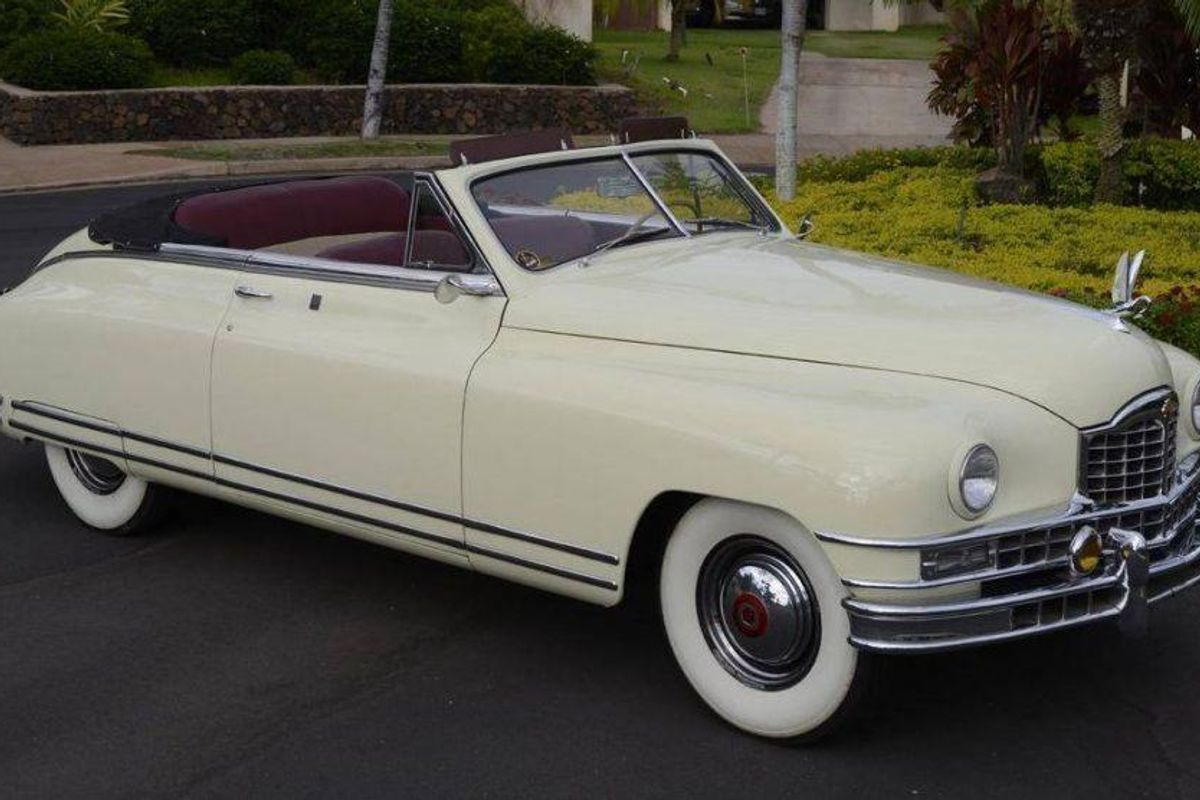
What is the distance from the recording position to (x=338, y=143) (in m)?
22.5

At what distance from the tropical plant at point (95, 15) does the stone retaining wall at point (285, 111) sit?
1869 millimetres

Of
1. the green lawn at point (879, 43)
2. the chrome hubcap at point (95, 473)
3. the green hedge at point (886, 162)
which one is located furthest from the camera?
the green lawn at point (879, 43)

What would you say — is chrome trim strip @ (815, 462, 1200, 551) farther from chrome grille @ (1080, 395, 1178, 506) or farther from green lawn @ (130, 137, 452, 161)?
green lawn @ (130, 137, 452, 161)

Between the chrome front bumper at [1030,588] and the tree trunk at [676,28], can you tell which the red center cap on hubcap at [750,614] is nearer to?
the chrome front bumper at [1030,588]

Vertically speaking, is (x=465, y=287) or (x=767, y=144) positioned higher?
(x=465, y=287)

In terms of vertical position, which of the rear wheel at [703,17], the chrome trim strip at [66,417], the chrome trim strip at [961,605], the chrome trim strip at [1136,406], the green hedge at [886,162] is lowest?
the chrome trim strip at [66,417]

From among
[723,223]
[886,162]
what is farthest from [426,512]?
[886,162]

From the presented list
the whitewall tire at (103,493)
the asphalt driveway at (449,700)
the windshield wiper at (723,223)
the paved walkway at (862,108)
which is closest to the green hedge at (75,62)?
the paved walkway at (862,108)

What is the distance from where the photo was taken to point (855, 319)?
503cm

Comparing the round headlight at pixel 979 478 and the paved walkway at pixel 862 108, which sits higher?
the round headlight at pixel 979 478

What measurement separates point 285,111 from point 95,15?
127 inches

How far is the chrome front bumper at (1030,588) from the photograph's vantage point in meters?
4.38

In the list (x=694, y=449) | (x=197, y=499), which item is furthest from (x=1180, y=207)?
(x=694, y=449)

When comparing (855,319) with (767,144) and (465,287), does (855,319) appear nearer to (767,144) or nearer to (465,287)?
(465,287)
